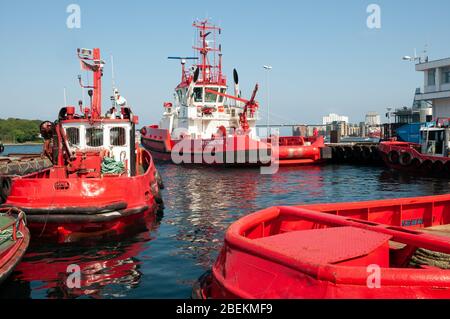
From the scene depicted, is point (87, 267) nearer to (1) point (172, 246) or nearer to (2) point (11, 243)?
(2) point (11, 243)

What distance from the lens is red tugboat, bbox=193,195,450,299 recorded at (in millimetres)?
3943

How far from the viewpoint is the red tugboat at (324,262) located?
3.94 metres

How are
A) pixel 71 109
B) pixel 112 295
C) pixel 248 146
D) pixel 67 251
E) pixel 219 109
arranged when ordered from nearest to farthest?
pixel 112 295
pixel 67 251
pixel 71 109
pixel 248 146
pixel 219 109

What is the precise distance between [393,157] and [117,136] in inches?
782

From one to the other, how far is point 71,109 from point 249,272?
10.9 m

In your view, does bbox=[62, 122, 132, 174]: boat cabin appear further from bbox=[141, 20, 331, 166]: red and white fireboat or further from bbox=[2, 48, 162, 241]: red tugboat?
bbox=[141, 20, 331, 166]: red and white fireboat

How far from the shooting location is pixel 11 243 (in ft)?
25.4

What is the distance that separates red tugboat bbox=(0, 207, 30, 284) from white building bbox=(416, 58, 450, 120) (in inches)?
1361

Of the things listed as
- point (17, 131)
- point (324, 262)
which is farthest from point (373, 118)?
point (324, 262)

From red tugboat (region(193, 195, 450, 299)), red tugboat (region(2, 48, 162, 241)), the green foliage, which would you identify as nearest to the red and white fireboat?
red tugboat (region(2, 48, 162, 241))

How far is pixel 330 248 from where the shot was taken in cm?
477

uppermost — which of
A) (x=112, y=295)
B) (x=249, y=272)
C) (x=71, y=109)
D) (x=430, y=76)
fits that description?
(x=430, y=76)
